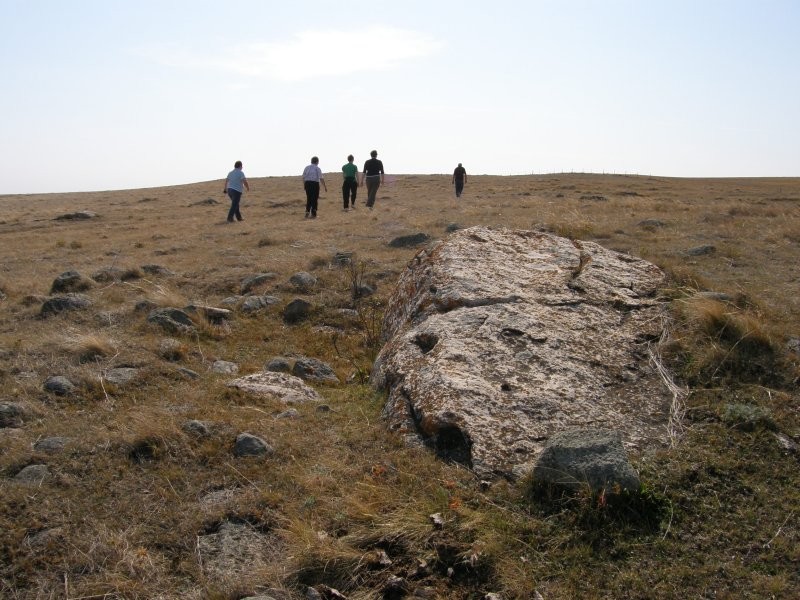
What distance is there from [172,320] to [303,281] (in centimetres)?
237

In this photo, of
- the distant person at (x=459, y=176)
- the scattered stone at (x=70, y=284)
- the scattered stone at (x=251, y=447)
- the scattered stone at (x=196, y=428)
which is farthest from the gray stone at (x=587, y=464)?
the distant person at (x=459, y=176)

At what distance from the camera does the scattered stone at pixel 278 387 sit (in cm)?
602

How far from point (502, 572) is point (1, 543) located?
281cm

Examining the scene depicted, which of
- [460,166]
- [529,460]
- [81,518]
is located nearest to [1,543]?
[81,518]

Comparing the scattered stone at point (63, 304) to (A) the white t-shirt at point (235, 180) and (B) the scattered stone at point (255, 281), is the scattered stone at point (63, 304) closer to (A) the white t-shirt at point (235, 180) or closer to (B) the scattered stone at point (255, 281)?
(B) the scattered stone at point (255, 281)

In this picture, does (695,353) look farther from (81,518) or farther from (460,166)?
(460,166)

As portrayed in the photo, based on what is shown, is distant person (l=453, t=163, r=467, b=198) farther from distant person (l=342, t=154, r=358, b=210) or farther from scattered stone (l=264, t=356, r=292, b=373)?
scattered stone (l=264, t=356, r=292, b=373)

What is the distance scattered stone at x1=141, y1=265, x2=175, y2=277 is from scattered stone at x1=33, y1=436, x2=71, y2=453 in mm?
6300

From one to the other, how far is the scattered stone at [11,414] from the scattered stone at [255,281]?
4.68 metres

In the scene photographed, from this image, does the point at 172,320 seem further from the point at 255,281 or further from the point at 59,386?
the point at 255,281

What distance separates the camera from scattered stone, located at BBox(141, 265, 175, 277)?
36.0ft

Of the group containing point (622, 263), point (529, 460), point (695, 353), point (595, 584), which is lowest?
point (595, 584)

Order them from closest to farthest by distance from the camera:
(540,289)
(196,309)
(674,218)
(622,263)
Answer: (540,289) < (622,263) < (196,309) < (674,218)

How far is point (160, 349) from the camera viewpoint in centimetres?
699
